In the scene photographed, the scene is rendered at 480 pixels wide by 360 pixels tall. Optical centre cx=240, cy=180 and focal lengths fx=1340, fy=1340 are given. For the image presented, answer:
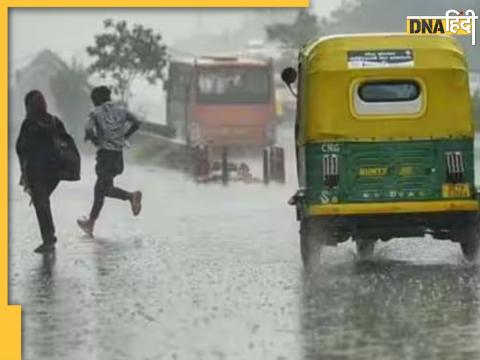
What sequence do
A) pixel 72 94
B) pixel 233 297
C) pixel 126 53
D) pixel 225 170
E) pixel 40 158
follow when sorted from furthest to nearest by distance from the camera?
pixel 72 94 → pixel 126 53 → pixel 225 170 → pixel 40 158 → pixel 233 297

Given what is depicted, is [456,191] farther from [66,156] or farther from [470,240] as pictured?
[66,156]

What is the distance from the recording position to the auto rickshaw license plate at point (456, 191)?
12.3m

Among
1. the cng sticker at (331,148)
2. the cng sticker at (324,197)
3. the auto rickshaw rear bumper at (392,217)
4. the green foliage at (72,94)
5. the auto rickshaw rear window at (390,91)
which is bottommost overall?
the auto rickshaw rear bumper at (392,217)

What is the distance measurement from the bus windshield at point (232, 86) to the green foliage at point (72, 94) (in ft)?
43.7

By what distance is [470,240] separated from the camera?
499 inches

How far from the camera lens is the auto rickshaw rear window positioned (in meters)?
12.6

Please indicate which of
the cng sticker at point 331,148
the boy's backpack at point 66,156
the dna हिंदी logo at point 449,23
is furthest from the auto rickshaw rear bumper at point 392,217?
the dna हिंदी logo at point 449,23

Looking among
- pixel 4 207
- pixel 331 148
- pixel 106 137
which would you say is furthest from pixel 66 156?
pixel 4 207

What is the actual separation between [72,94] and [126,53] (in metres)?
4.92

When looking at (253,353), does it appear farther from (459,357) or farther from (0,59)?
(0,59)

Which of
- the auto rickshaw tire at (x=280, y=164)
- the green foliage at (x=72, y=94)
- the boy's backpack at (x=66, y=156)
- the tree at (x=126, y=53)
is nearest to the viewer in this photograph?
the boy's backpack at (x=66, y=156)

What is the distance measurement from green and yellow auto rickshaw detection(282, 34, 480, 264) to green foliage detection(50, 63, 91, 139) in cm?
3819

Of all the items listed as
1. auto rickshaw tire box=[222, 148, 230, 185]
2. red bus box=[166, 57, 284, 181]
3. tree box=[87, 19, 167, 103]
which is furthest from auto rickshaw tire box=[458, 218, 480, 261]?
tree box=[87, 19, 167, 103]

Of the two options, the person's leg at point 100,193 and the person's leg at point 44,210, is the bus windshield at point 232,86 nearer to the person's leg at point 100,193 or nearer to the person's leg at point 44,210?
the person's leg at point 100,193
